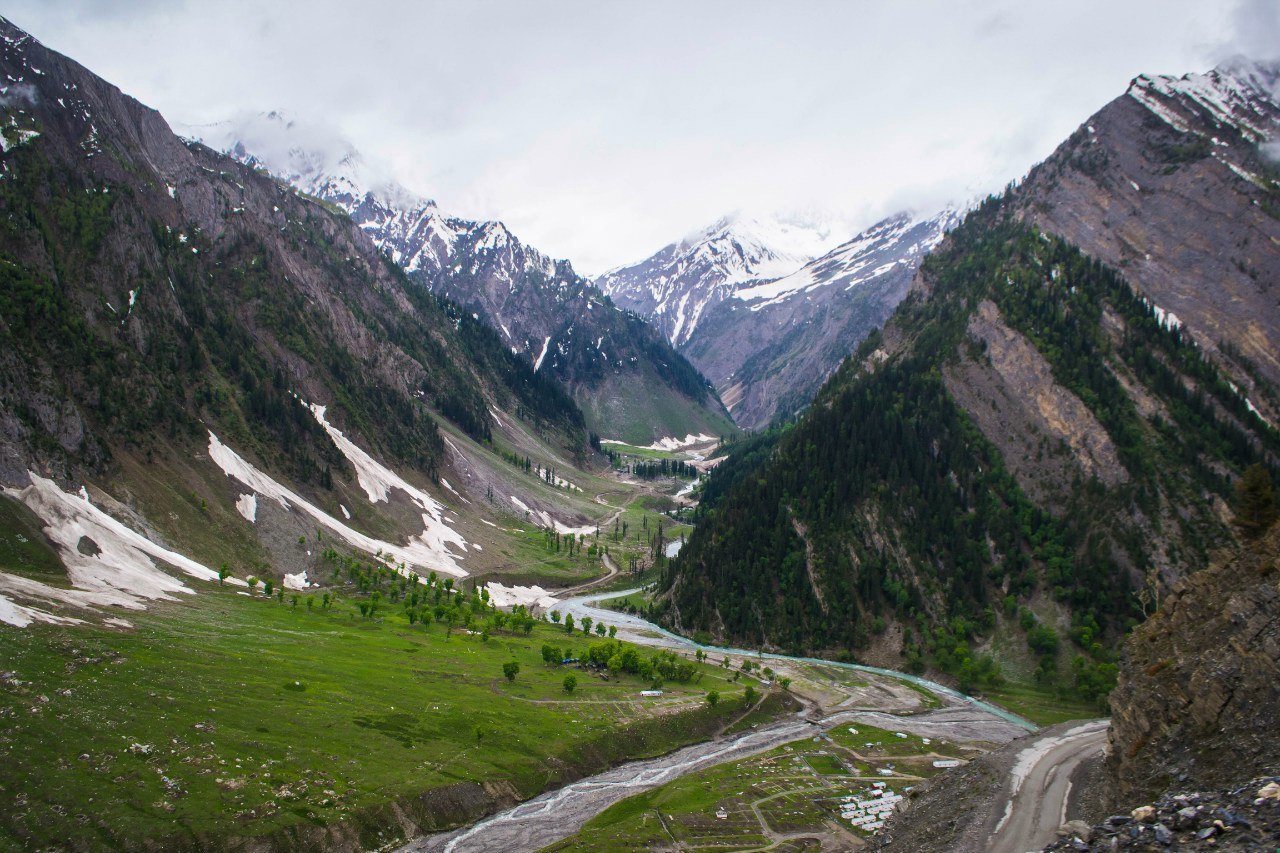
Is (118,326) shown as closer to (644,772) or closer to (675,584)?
(675,584)

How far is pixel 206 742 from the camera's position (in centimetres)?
5606

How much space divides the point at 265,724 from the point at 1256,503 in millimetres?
85942

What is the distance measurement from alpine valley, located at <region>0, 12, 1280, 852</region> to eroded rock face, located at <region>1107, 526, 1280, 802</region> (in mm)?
325

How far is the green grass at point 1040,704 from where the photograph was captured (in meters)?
103

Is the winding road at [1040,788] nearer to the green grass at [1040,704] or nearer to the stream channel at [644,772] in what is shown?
the green grass at [1040,704]

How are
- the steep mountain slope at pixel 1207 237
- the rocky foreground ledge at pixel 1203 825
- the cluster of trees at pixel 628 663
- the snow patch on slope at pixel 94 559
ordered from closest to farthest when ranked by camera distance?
the rocky foreground ledge at pixel 1203 825, the snow patch on slope at pixel 94 559, the cluster of trees at pixel 628 663, the steep mountain slope at pixel 1207 237

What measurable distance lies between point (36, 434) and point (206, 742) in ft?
223

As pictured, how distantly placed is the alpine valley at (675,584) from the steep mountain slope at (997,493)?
2.43 ft

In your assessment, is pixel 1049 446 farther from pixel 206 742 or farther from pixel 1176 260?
pixel 206 742

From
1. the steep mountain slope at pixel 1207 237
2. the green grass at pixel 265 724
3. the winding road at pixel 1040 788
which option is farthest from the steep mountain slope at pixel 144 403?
the steep mountain slope at pixel 1207 237

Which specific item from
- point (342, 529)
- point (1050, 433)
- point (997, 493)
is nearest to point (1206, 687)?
point (997, 493)

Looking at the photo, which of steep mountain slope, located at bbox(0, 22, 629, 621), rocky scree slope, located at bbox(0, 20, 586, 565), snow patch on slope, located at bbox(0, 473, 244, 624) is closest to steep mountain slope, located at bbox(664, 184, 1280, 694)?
steep mountain slope, located at bbox(0, 22, 629, 621)

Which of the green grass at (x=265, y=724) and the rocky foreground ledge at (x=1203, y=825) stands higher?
the rocky foreground ledge at (x=1203, y=825)

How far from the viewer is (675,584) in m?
162
